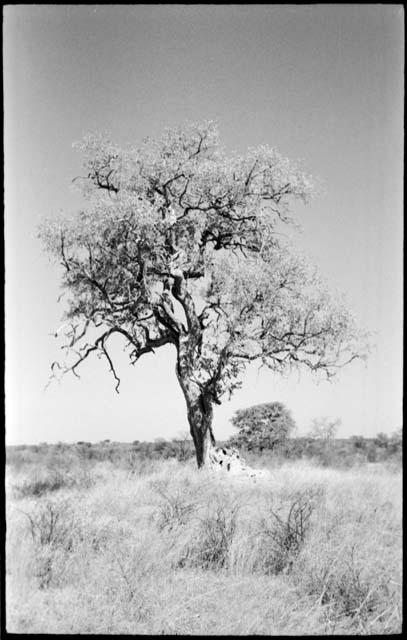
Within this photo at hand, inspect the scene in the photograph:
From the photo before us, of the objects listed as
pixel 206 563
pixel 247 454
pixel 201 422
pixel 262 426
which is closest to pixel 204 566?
pixel 206 563

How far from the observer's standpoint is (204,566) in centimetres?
629

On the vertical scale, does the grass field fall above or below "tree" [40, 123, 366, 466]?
below

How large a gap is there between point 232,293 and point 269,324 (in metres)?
0.88

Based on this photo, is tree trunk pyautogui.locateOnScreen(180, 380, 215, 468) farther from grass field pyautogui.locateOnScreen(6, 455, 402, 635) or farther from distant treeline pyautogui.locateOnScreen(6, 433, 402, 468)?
grass field pyautogui.locateOnScreen(6, 455, 402, 635)

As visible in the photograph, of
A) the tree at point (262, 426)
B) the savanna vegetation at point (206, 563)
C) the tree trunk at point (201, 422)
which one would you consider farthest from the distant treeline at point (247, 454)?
the savanna vegetation at point (206, 563)

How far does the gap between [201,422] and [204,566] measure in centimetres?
586

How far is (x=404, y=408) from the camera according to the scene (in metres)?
5.66

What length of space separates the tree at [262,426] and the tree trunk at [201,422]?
22.3 feet

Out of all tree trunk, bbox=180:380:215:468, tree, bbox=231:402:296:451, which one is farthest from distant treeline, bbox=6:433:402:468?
tree trunk, bbox=180:380:215:468

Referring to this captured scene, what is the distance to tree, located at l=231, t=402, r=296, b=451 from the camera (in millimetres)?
19766

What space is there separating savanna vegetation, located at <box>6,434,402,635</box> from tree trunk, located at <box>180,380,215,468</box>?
2929 millimetres

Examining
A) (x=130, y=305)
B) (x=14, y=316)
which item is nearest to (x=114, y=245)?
(x=130, y=305)

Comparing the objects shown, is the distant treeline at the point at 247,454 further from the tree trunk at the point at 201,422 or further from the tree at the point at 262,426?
the tree trunk at the point at 201,422

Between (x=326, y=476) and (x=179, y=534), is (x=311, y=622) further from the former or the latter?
(x=326, y=476)
